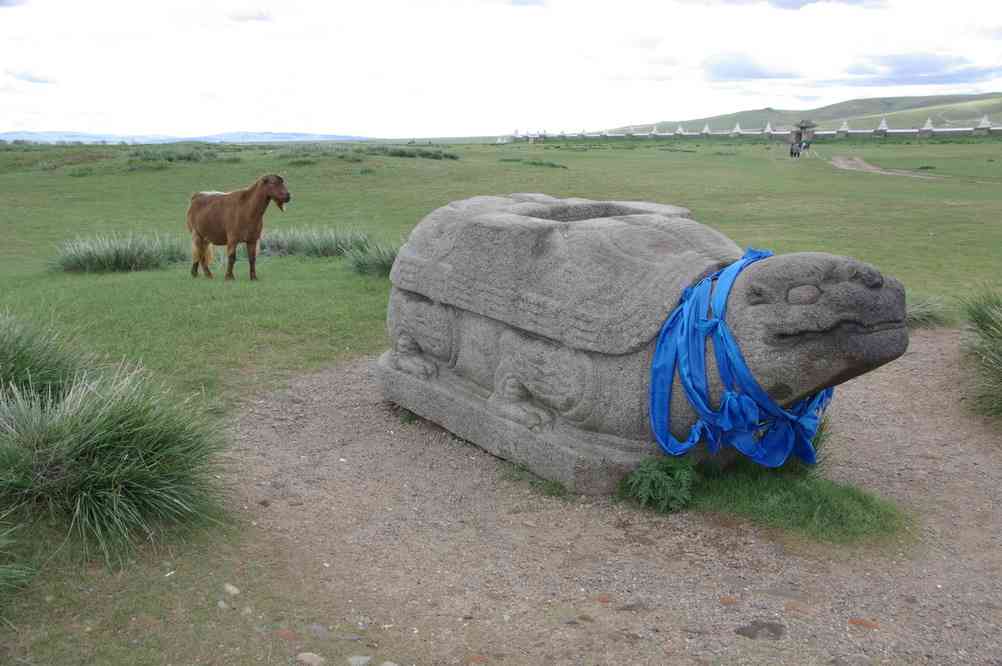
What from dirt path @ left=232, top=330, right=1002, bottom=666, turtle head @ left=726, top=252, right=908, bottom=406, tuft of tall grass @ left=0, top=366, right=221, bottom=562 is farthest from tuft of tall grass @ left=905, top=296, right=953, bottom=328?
tuft of tall grass @ left=0, top=366, right=221, bottom=562

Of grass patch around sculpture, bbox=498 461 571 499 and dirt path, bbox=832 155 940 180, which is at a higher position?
dirt path, bbox=832 155 940 180

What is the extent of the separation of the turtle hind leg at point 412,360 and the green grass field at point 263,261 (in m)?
1.24

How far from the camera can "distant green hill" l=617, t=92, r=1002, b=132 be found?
113m

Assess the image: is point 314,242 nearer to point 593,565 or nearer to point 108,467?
point 108,467

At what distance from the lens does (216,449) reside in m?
4.15

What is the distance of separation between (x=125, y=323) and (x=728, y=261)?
18.8ft

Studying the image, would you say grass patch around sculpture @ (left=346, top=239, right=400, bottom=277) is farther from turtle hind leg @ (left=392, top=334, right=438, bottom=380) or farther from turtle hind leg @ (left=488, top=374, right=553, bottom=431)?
turtle hind leg @ (left=488, top=374, right=553, bottom=431)

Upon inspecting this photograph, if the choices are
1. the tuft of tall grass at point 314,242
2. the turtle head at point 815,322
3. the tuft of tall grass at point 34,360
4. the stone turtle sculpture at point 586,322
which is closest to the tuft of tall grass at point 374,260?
the tuft of tall grass at point 314,242

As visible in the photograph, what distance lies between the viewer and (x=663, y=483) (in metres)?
4.34

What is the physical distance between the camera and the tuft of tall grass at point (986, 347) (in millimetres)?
6176

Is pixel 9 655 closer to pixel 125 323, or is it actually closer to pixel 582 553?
pixel 582 553

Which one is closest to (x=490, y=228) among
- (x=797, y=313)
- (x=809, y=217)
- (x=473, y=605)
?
(x=797, y=313)

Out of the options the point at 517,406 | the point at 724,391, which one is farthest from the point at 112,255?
the point at 724,391

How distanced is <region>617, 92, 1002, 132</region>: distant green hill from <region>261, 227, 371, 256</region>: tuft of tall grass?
A: 10909 cm
